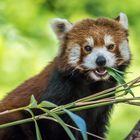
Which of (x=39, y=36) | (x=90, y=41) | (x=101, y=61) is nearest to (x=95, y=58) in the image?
(x=101, y=61)

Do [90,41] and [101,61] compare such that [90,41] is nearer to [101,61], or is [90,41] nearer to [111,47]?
[111,47]

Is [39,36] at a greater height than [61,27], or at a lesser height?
greater

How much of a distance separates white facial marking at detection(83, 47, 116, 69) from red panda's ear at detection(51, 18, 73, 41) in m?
0.21

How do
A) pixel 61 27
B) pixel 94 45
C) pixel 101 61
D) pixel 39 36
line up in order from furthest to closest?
pixel 39 36 → pixel 61 27 → pixel 94 45 → pixel 101 61

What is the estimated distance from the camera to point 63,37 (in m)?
3.41

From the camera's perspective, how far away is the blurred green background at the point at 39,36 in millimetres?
4461

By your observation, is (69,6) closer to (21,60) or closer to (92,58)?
(21,60)

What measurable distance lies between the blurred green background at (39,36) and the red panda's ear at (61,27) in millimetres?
554

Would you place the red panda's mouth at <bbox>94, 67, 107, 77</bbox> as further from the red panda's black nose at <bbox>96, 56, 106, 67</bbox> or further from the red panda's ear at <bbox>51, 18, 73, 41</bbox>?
the red panda's ear at <bbox>51, 18, 73, 41</bbox>

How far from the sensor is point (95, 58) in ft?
10.4

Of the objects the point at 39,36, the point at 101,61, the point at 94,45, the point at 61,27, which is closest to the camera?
the point at 101,61

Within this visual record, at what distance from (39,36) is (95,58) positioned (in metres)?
1.73

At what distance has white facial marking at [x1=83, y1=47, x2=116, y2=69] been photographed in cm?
316

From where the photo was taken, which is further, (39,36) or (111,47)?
(39,36)
